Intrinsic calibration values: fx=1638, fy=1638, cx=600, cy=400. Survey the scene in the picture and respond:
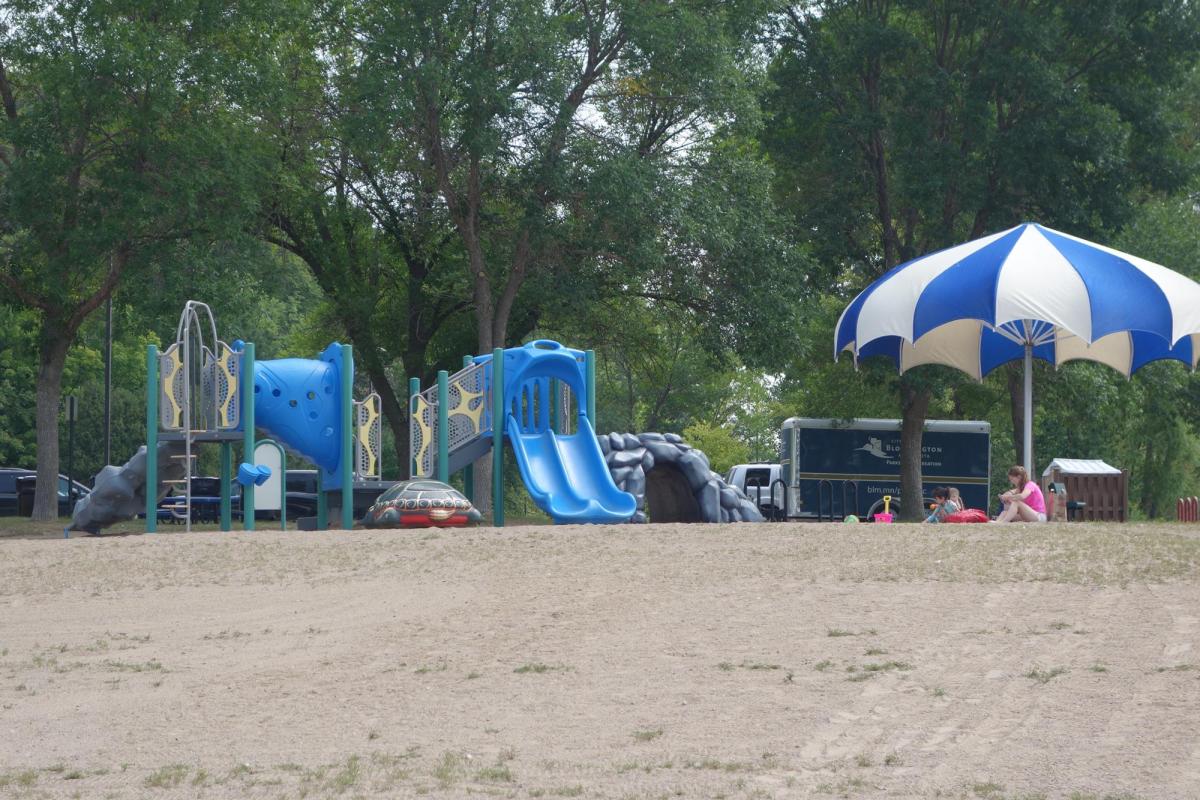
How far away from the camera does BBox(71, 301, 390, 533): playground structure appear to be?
78.2ft

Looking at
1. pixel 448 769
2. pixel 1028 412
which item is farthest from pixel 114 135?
pixel 448 769

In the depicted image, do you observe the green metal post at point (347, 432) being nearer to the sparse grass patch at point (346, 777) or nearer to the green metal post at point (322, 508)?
the green metal post at point (322, 508)

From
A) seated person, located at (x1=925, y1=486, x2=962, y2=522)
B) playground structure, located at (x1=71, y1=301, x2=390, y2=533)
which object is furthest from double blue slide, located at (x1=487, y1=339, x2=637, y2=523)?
seated person, located at (x1=925, y1=486, x2=962, y2=522)

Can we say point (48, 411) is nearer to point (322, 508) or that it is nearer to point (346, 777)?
point (322, 508)

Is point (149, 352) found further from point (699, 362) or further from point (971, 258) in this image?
point (699, 362)

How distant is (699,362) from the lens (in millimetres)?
62344

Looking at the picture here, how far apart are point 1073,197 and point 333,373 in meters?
19.0

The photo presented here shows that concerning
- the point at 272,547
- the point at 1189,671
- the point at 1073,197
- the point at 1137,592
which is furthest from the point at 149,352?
A: the point at 1073,197

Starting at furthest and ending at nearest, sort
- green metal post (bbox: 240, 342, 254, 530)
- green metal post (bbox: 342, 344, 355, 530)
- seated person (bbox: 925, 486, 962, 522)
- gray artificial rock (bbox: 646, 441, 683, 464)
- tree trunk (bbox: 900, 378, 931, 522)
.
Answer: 1. tree trunk (bbox: 900, 378, 931, 522)
2. gray artificial rock (bbox: 646, 441, 683, 464)
3. seated person (bbox: 925, 486, 962, 522)
4. green metal post (bbox: 342, 344, 355, 530)
5. green metal post (bbox: 240, 342, 254, 530)

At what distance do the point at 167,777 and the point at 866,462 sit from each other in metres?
34.0

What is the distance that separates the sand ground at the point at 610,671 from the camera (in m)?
8.45

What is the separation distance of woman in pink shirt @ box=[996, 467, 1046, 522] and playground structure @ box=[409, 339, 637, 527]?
5.56m

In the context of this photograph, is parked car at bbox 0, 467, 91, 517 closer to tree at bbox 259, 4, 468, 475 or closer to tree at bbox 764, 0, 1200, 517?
tree at bbox 259, 4, 468, 475

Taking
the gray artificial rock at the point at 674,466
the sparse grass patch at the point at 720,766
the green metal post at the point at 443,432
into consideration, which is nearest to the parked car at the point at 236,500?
the gray artificial rock at the point at 674,466
